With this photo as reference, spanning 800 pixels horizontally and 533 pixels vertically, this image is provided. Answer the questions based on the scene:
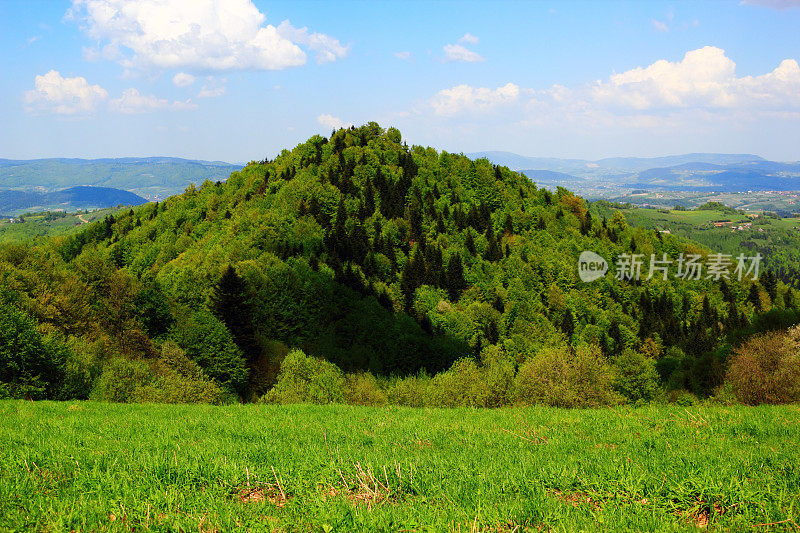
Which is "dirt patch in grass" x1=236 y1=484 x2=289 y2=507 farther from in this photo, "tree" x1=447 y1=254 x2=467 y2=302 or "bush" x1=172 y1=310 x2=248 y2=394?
"tree" x1=447 y1=254 x2=467 y2=302

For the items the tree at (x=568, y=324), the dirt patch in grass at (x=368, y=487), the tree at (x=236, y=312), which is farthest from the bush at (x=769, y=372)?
the tree at (x=568, y=324)

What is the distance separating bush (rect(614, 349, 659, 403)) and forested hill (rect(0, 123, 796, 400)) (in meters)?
2.98

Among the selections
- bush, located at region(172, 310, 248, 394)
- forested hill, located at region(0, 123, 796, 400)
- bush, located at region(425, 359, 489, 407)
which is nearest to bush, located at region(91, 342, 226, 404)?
forested hill, located at region(0, 123, 796, 400)

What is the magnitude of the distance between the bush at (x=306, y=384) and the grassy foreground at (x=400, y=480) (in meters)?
23.9

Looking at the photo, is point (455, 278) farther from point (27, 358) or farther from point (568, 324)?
point (27, 358)

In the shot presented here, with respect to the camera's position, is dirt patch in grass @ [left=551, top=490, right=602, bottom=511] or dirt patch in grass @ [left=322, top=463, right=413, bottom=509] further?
dirt patch in grass @ [left=322, top=463, right=413, bottom=509]

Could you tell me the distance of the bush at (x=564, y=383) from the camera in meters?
30.5

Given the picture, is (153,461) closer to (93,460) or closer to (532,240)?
(93,460)

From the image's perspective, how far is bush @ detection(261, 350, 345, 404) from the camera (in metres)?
36.7

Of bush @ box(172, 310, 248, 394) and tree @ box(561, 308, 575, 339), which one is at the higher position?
bush @ box(172, 310, 248, 394)

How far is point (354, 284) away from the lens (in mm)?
90438

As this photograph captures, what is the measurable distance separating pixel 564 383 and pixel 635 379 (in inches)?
1240

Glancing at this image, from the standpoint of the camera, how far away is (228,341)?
51.5 meters

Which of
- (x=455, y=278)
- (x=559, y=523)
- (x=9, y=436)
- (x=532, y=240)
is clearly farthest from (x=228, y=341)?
(x=532, y=240)
